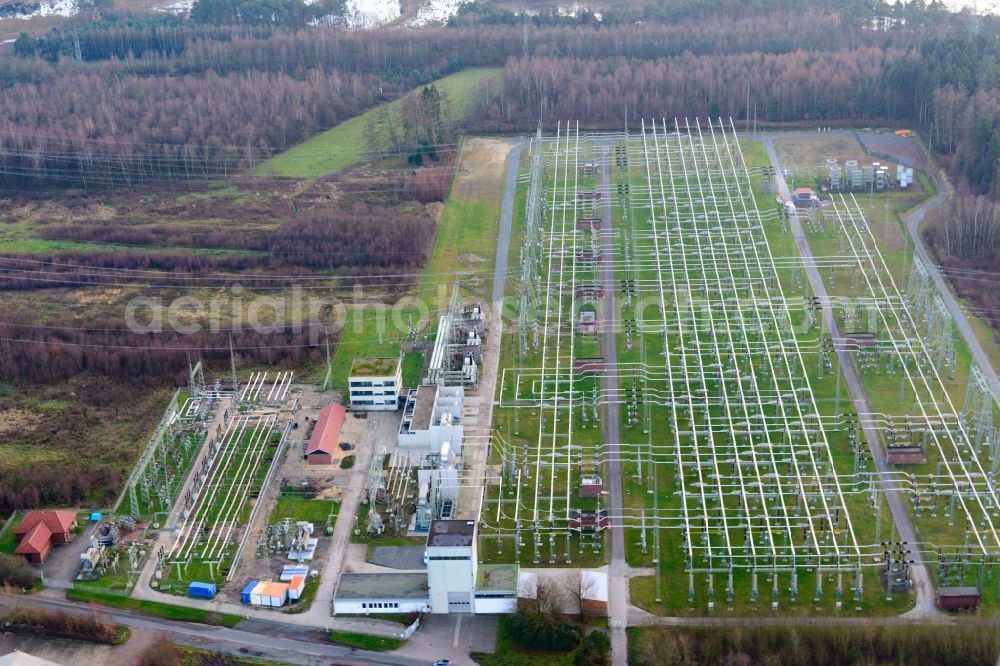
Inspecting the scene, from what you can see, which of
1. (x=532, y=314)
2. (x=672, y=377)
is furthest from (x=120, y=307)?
(x=672, y=377)

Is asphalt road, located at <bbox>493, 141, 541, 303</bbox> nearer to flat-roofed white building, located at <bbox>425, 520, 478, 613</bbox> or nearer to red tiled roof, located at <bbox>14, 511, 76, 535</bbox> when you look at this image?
flat-roofed white building, located at <bbox>425, 520, 478, 613</bbox>

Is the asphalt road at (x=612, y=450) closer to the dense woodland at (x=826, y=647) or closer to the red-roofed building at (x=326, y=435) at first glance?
the dense woodland at (x=826, y=647)

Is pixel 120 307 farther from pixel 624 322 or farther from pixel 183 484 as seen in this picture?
pixel 624 322

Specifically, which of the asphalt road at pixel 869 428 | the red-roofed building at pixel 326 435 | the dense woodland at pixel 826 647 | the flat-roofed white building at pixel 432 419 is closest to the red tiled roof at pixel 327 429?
the red-roofed building at pixel 326 435

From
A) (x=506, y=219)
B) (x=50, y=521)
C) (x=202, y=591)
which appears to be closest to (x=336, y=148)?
(x=506, y=219)

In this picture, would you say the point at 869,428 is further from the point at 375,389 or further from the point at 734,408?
the point at 375,389
